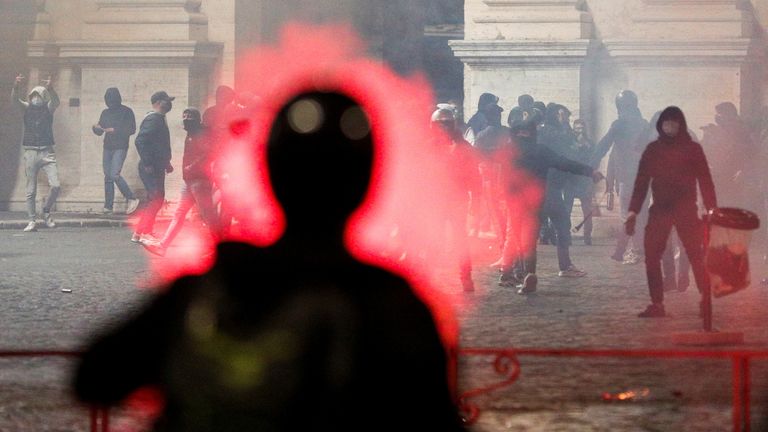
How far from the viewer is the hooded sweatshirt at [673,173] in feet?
35.4

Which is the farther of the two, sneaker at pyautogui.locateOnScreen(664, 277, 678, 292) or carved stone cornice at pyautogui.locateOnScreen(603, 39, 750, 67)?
carved stone cornice at pyautogui.locateOnScreen(603, 39, 750, 67)

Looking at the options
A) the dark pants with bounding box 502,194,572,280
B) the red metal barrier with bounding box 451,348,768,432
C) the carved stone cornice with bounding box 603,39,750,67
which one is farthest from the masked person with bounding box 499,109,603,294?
the red metal barrier with bounding box 451,348,768,432

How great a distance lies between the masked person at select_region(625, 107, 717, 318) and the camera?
35.2ft

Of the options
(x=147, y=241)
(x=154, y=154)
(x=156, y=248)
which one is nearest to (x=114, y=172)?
(x=154, y=154)

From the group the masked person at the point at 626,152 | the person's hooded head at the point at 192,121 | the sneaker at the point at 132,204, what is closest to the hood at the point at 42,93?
the sneaker at the point at 132,204

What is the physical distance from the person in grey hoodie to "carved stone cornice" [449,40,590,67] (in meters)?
4.06

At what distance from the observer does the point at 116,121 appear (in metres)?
19.9

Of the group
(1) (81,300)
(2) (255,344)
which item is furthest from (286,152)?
(1) (81,300)

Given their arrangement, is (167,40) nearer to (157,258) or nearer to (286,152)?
(157,258)

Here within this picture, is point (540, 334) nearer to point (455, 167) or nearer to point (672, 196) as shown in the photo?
point (672, 196)

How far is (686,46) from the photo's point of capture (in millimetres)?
18812

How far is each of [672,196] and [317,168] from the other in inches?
331

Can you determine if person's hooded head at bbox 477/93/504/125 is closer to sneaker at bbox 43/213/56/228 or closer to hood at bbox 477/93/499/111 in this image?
hood at bbox 477/93/499/111

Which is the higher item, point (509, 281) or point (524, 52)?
point (524, 52)
